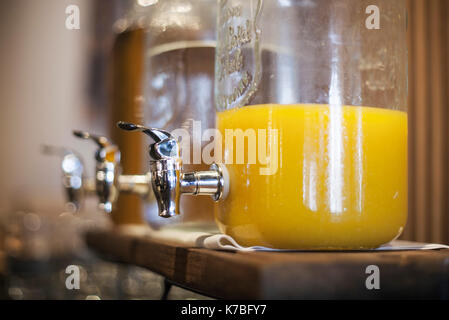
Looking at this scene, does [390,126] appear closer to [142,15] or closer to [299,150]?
[299,150]

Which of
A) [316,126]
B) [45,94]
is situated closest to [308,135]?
[316,126]

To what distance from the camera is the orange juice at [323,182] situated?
50 centimetres

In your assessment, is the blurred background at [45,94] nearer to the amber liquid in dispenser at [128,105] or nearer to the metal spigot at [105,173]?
the amber liquid in dispenser at [128,105]

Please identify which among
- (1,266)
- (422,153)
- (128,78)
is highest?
(128,78)

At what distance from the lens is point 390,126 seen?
0.54 metres

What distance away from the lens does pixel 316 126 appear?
1.67 feet

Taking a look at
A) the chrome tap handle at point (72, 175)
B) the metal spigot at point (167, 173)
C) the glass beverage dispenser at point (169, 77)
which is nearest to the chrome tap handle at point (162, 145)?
the metal spigot at point (167, 173)

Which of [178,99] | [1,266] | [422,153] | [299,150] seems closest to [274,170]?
[299,150]

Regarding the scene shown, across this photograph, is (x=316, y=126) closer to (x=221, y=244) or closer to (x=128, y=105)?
(x=221, y=244)

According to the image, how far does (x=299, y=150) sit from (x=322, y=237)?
79mm

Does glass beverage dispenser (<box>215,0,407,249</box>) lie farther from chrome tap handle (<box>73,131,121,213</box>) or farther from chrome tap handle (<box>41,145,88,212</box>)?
chrome tap handle (<box>41,145,88,212</box>)

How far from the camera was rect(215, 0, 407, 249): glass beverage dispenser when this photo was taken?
0.50 m

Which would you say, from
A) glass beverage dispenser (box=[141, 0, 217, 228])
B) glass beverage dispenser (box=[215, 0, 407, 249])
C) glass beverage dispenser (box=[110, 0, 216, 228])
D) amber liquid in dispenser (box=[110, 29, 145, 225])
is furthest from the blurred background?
glass beverage dispenser (box=[215, 0, 407, 249])
